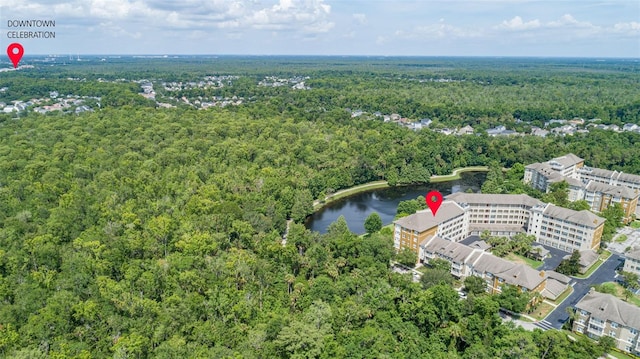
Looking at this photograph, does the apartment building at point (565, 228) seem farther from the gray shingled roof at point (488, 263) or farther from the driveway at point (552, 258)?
the gray shingled roof at point (488, 263)

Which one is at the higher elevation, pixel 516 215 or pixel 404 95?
pixel 404 95

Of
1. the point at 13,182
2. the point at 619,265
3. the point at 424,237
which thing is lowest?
the point at 619,265

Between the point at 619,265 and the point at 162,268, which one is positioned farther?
the point at 619,265

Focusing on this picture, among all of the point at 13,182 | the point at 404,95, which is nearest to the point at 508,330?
the point at 13,182

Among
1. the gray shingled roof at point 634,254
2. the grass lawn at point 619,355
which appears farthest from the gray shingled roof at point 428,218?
the grass lawn at point 619,355

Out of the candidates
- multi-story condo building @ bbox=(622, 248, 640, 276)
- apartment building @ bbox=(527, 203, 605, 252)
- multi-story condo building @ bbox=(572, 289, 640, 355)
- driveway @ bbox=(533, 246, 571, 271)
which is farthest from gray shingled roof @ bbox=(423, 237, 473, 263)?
multi-story condo building @ bbox=(622, 248, 640, 276)

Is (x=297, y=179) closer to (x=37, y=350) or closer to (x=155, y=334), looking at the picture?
(x=155, y=334)

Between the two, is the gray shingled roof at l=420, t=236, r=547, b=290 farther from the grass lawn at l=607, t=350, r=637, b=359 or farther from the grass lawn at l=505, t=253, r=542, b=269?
the grass lawn at l=607, t=350, r=637, b=359
